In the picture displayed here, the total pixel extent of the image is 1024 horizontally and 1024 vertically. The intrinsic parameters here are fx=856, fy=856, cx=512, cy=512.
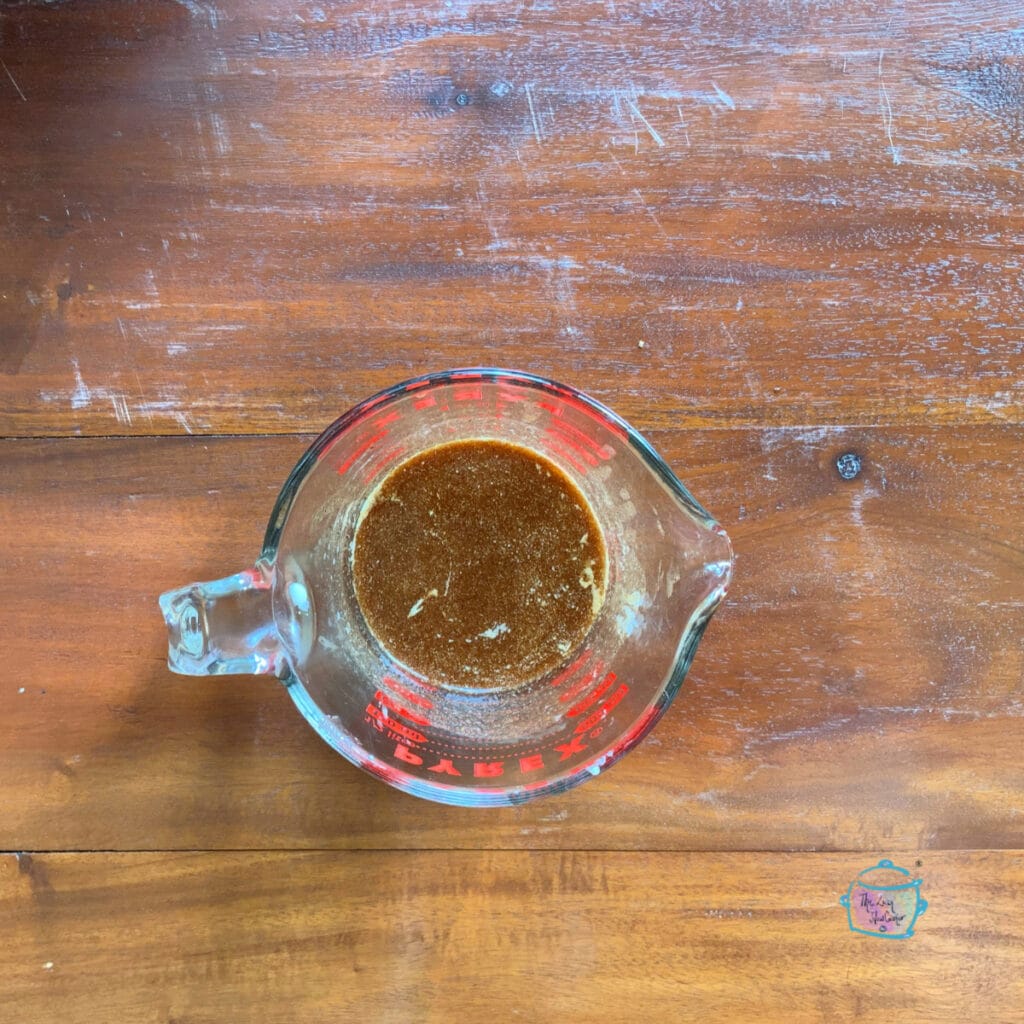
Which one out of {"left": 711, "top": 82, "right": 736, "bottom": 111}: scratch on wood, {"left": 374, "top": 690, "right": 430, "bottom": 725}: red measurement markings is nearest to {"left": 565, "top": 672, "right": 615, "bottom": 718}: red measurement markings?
{"left": 374, "top": 690, "right": 430, "bottom": 725}: red measurement markings

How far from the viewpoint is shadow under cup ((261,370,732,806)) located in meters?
0.61

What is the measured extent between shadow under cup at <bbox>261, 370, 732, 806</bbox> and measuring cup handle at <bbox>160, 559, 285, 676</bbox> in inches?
0.5

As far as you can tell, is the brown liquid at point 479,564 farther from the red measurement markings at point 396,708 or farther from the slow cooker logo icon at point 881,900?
the slow cooker logo icon at point 881,900

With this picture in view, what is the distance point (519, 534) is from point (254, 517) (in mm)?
230

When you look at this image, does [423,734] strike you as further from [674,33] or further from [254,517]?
[674,33]

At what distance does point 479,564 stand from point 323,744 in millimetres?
213

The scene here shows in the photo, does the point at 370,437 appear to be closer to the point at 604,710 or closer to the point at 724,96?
the point at 604,710

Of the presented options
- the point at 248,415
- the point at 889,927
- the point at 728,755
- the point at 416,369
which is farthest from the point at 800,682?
the point at 248,415

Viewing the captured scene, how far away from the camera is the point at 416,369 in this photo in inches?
28.6

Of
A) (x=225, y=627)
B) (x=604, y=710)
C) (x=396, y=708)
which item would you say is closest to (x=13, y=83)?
(x=225, y=627)

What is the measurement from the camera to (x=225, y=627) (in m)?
0.58

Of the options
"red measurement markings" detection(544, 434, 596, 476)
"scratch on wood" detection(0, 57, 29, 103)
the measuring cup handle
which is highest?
"scratch on wood" detection(0, 57, 29, 103)

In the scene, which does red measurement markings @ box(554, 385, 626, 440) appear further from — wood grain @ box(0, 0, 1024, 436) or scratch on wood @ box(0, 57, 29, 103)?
scratch on wood @ box(0, 57, 29, 103)

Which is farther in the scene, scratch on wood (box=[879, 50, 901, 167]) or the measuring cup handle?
scratch on wood (box=[879, 50, 901, 167])
